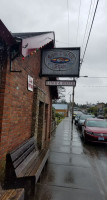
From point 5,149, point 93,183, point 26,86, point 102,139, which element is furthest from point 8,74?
point 102,139

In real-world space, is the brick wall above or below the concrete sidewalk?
above

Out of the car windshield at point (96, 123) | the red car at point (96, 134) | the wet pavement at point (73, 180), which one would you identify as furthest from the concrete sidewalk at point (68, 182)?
the car windshield at point (96, 123)

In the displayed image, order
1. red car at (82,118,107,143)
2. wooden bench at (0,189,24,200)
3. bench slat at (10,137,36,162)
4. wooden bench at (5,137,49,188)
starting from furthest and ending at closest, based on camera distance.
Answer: red car at (82,118,107,143) < bench slat at (10,137,36,162) < wooden bench at (5,137,49,188) < wooden bench at (0,189,24,200)

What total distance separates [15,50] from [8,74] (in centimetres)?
48

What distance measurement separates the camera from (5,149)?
2.62 m

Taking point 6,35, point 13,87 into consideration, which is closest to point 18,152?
point 13,87

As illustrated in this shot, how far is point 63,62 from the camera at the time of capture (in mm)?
4750

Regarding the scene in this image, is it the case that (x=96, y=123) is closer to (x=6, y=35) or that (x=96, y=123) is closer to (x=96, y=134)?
(x=96, y=134)

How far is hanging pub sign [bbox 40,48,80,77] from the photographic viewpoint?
15.4ft

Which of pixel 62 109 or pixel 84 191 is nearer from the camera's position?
pixel 84 191

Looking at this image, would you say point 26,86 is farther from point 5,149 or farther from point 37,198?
point 37,198

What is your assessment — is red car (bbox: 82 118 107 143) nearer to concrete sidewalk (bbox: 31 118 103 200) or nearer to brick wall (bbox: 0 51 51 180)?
concrete sidewalk (bbox: 31 118 103 200)

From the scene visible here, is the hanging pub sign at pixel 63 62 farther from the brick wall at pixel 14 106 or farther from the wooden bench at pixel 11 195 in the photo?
the wooden bench at pixel 11 195

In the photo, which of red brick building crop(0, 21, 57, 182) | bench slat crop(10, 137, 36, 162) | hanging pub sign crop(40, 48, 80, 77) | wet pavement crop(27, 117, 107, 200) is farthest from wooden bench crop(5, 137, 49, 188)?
hanging pub sign crop(40, 48, 80, 77)
